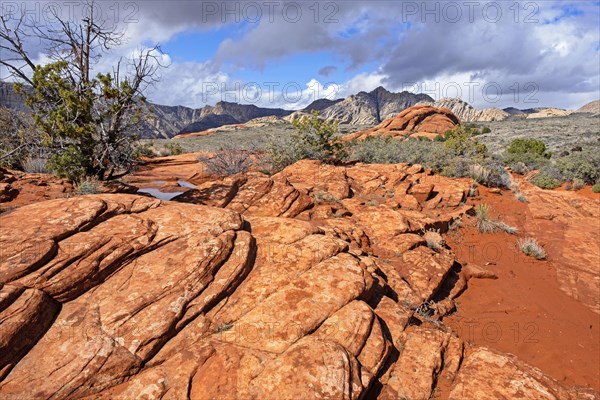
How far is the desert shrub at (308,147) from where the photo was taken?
1309cm

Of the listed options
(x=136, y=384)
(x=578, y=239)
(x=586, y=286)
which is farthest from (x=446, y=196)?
(x=136, y=384)

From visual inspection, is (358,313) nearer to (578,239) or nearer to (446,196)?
(446,196)

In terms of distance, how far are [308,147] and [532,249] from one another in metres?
8.38

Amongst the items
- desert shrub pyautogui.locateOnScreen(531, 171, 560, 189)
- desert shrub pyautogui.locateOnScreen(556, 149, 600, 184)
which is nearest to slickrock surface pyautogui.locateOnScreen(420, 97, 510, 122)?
desert shrub pyautogui.locateOnScreen(556, 149, 600, 184)

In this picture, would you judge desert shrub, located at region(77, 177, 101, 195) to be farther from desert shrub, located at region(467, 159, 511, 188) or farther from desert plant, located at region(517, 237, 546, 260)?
desert shrub, located at region(467, 159, 511, 188)

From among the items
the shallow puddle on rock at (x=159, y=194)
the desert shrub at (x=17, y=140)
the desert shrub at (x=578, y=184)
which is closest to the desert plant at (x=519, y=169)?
the desert shrub at (x=578, y=184)

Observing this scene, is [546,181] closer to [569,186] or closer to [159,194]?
Result: [569,186]

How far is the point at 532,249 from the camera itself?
832cm

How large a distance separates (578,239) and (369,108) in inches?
3585

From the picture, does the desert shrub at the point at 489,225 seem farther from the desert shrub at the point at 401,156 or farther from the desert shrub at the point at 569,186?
the desert shrub at the point at 569,186

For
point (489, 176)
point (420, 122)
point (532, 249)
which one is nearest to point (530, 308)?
point (532, 249)

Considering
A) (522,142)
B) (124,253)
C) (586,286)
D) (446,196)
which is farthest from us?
(522,142)

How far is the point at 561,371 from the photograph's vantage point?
16.8 feet

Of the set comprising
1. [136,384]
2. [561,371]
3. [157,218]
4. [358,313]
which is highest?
[157,218]
